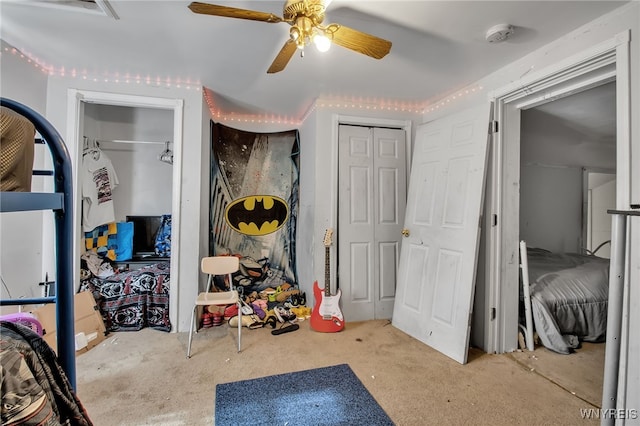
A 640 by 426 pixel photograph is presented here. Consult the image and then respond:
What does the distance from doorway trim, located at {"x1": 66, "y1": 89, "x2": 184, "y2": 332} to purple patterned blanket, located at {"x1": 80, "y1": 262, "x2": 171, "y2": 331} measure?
0.12 metres

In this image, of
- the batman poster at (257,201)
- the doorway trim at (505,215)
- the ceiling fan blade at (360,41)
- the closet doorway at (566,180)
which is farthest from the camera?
the batman poster at (257,201)

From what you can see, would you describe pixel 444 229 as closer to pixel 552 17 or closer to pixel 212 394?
pixel 552 17

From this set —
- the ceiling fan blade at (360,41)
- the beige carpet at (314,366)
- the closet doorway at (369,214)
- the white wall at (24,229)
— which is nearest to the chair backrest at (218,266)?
the beige carpet at (314,366)

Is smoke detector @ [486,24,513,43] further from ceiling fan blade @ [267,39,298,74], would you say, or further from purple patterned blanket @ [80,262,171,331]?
purple patterned blanket @ [80,262,171,331]

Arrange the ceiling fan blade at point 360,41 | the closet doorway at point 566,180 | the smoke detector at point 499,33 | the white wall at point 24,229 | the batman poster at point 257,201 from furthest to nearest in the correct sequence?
1. the batman poster at point 257,201
2. the closet doorway at point 566,180
3. the white wall at point 24,229
4. the smoke detector at point 499,33
5. the ceiling fan blade at point 360,41

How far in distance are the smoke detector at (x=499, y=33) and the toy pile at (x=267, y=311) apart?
2628mm

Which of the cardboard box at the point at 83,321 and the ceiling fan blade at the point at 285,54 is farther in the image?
the cardboard box at the point at 83,321

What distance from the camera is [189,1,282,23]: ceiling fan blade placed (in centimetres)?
120

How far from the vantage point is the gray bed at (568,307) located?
7.45 ft

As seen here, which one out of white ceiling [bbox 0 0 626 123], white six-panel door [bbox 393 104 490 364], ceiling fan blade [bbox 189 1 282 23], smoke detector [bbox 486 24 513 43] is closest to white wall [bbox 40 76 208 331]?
white ceiling [bbox 0 0 626 123]

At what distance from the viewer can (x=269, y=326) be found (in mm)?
2691

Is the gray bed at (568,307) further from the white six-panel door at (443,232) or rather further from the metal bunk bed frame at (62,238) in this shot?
the metal bunk bed frame at (62,238)

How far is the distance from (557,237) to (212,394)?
4392 millimetres

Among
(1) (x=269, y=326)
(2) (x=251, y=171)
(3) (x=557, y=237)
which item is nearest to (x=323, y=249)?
(1) (x=269, y=326)
